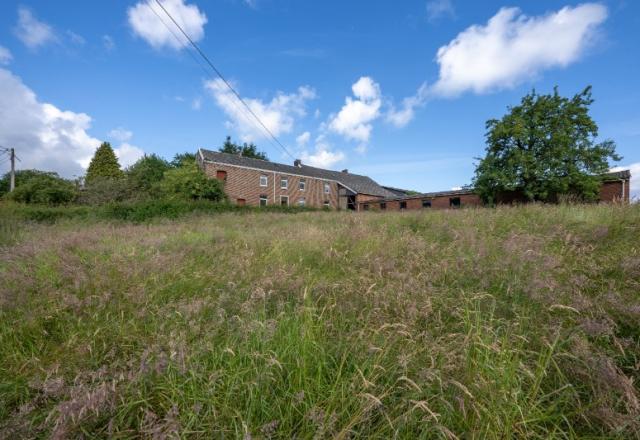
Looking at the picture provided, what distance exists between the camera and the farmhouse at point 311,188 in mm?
29920

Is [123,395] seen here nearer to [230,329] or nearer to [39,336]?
[230,329]

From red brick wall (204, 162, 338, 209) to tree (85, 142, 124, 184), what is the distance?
26594 millimetres

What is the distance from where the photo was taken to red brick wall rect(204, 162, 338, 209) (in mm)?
31594

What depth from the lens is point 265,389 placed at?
153 centimetres

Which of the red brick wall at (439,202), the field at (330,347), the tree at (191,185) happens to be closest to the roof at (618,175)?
the red brick wall at (439,202)

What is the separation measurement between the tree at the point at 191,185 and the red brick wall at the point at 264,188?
2069 mm

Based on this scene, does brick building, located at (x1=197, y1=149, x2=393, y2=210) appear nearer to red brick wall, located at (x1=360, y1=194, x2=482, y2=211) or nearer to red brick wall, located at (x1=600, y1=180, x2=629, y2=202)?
red brick wall, located at (x1=360, y1=194, x2=482, y2=211)

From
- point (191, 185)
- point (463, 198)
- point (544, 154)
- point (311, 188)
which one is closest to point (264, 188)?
point (311, 188)

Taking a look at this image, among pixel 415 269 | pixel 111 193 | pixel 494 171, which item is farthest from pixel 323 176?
pixel 415 269

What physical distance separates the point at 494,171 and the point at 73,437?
29596mm

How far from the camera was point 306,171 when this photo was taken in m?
42.2

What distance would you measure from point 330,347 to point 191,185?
27.6 metres

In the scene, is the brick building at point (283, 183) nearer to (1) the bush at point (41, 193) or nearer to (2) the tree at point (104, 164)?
(1) the bush at point (41, 193)

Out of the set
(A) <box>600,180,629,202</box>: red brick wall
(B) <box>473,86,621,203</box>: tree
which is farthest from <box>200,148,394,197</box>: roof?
(A) <box>600,180,629,202</box>: red brick wall
